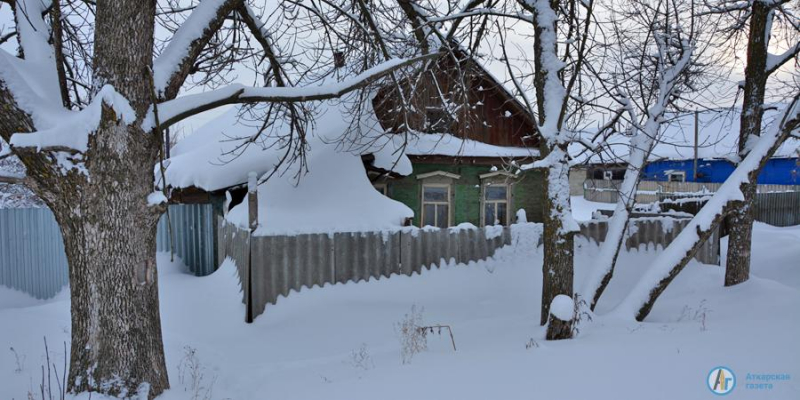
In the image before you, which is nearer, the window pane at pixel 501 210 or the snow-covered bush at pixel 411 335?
the snow-covered bush at pixel 411 335

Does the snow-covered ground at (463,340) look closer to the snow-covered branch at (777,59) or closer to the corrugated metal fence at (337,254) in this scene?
the corrugated metal fence at (337,254)

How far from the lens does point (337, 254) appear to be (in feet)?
23.0

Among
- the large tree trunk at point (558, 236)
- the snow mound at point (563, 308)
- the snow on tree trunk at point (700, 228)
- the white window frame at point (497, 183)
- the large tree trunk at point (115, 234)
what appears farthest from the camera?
the white window frame at point (497, 183)

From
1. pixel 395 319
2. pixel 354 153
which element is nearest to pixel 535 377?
pixel 395 319

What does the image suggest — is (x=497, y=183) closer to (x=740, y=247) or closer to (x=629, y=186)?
(x=740, y=247)

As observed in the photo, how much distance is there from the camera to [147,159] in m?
3.62

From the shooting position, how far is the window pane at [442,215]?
13.1 m

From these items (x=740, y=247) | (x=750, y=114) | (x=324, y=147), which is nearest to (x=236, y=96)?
(x=324, y=147)

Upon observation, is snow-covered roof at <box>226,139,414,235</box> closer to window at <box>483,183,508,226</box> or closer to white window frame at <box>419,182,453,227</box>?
white window frame at <box>419,182,453,227</box>

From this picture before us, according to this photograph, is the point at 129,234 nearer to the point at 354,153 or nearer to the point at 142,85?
the point at 142,85

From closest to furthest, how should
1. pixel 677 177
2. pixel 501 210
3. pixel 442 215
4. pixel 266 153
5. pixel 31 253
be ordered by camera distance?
pixel 31 253, pixel 266 153, pixel 442 215, pixel 501 210, pixel 677 177

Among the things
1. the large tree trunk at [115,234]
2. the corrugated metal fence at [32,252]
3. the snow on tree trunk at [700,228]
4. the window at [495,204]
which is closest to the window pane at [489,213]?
the window at [495,204]

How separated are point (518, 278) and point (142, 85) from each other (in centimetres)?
650

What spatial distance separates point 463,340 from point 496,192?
8837 millimetres
